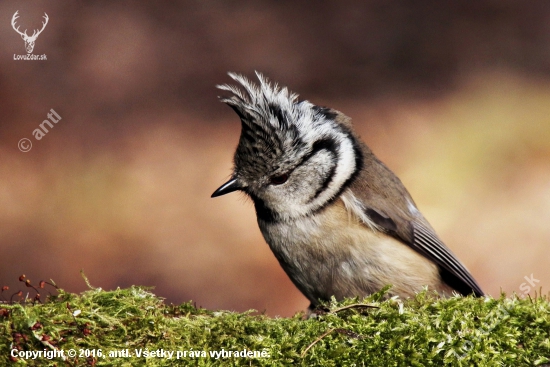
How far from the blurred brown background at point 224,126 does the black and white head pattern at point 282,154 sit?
8.19 ft

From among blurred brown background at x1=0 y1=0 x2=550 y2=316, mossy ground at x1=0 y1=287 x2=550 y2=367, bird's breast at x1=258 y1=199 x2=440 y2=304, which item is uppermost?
blurred brown background at x1=0 y1=0 x2=550 y2=316

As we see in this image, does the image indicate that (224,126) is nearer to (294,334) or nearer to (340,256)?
(340,256)

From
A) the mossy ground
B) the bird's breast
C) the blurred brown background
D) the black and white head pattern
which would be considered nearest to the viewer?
the mossy ground

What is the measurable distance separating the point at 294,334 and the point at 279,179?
4.46 ft

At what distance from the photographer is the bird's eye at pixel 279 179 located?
3076mm

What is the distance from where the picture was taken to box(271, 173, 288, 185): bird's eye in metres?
3.08

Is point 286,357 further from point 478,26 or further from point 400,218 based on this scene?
point 478,26

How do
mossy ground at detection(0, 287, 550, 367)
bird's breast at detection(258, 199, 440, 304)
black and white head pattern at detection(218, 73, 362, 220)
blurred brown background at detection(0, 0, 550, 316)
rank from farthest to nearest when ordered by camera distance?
blurred brown background at detection(0, 0, 550, 316)
black and white head pattern at detection(218, 73, 362, 220)
bird's breast at detection(258, 199, 440, 304)
mossy ground at detection(0, 287, 550, 367)

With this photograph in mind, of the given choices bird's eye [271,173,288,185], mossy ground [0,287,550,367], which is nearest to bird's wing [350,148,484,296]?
bird's eye [271,173,288,185]

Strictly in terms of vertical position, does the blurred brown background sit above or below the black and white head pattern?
above

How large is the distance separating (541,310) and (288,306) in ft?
12.0

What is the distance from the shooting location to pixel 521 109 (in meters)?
5.82

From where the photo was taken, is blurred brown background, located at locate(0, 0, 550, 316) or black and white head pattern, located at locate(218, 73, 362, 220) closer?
black and white head pattern, located at locate(218, 73, 362, 220)

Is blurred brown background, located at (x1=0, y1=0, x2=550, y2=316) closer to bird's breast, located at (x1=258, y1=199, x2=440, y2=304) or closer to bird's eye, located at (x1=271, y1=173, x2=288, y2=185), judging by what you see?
bird's breast, located at (x1=258, y1=199, x2=440, y2=304)
